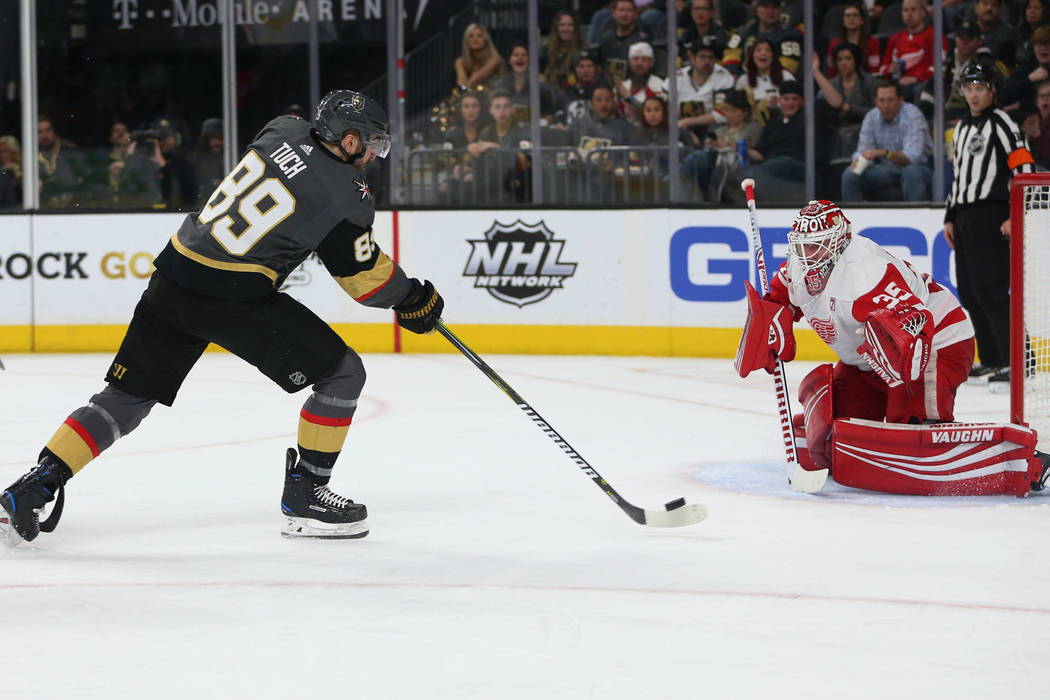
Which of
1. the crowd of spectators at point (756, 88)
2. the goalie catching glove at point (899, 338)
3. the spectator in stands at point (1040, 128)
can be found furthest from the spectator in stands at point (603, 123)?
the goalie catching glove at point (899, 338)

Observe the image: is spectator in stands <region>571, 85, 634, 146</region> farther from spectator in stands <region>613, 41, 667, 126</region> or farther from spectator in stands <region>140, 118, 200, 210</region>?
spectator in stands <region>140, 118, 200, 210</region>

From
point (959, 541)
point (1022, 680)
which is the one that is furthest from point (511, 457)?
point (1022, 680)

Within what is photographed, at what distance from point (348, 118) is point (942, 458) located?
1.73m

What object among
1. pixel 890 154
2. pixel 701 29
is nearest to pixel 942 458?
pixel 890 154

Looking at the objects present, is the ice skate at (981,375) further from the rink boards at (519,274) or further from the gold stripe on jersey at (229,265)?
the gold stripe on jersey at (229,265)

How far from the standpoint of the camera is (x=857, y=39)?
7.75 m

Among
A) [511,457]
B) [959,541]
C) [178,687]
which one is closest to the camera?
[178,687]

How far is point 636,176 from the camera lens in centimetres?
781

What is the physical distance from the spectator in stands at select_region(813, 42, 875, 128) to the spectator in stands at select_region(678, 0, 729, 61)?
0.58 metres

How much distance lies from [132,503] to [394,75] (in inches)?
190

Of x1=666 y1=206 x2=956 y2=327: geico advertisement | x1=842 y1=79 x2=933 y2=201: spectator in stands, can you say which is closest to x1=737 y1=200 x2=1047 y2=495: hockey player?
x1=666 y1=206 x2=956 y2=327: geico advertisement

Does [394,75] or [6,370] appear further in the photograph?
[394,75]

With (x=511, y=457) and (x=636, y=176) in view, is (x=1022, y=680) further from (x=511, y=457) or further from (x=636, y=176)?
(x=636, y=176)

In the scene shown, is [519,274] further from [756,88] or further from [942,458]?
[942,458]
